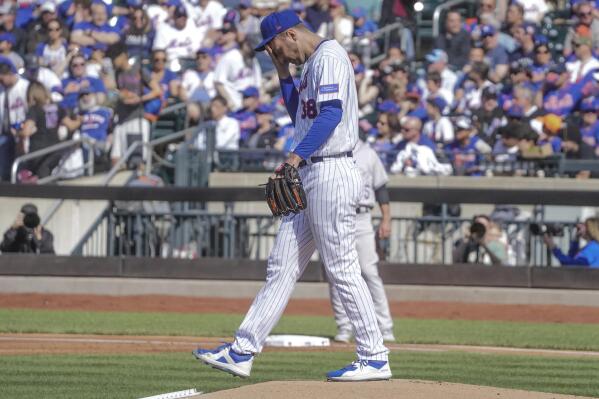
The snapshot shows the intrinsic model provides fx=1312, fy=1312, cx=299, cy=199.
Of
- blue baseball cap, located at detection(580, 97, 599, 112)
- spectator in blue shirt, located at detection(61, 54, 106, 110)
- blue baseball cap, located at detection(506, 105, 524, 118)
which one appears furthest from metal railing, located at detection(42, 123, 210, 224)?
blue baseball cap, located at detection(580, 97, 599, 112)

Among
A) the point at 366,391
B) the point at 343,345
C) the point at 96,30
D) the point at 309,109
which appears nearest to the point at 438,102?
the point at 96,30

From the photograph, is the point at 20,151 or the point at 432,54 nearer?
the point at 20,151

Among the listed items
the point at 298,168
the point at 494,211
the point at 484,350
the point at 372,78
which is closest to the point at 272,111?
the point at 372,78

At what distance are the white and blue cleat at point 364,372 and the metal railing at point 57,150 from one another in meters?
11.0

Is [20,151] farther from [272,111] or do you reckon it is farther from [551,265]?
[551,265]

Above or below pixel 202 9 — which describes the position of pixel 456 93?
below

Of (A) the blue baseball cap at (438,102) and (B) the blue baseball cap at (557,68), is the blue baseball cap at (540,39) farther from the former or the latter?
(A) the blue baseball cap at (438,102)

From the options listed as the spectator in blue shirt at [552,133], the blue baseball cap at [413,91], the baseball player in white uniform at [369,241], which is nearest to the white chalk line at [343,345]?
the baseball player in white uniform at [369,241]

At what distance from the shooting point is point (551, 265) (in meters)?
16.0

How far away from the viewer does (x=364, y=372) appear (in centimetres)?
719

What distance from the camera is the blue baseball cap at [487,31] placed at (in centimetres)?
2031

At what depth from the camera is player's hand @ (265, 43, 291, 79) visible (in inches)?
288

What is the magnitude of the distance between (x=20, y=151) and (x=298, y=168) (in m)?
12.7

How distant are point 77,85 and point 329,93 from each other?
13.7 metres
